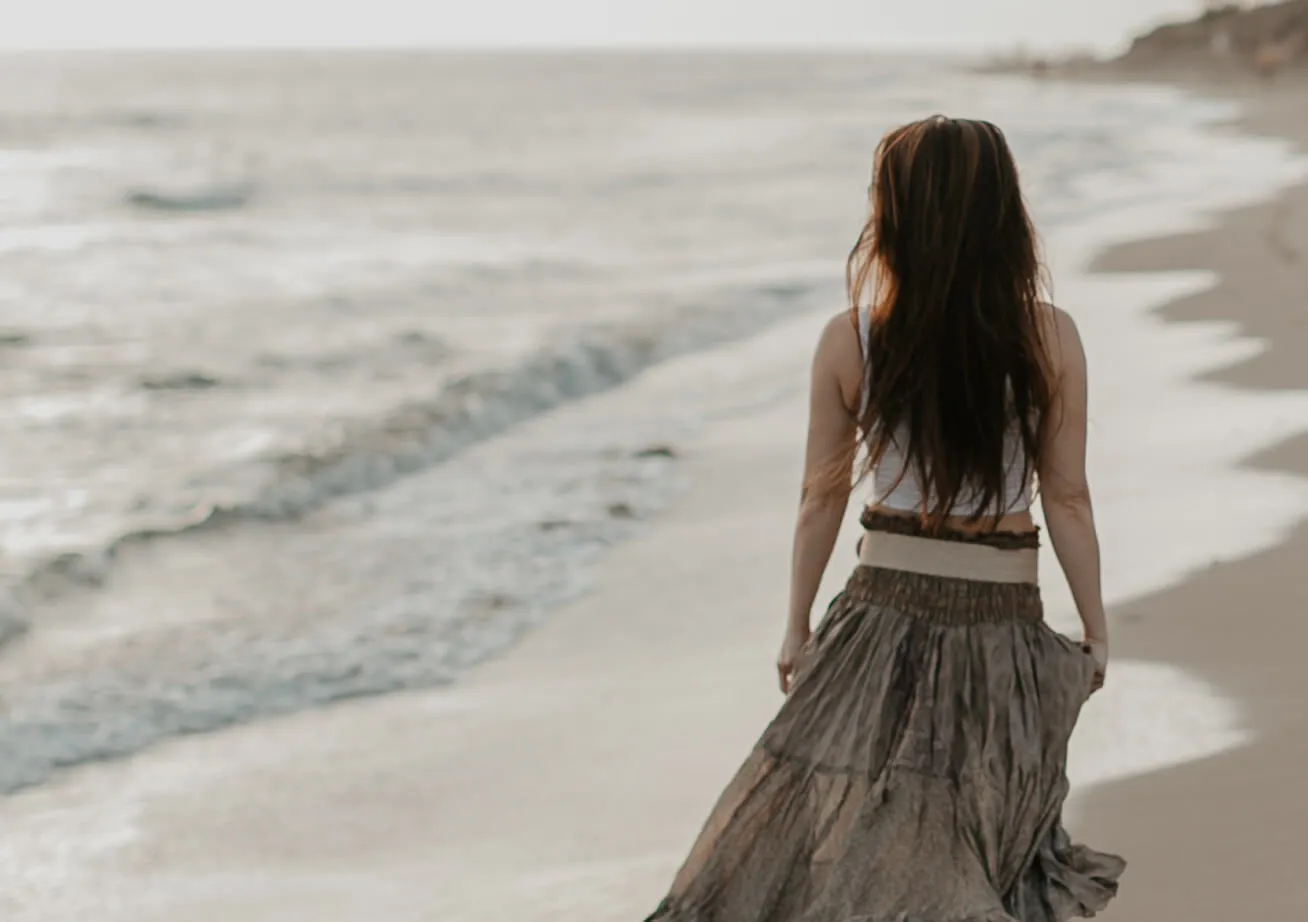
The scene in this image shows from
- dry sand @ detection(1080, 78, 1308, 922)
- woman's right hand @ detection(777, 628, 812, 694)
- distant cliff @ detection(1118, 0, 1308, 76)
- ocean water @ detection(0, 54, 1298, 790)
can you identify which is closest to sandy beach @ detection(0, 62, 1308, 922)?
dry sand @ detection(1080, 78, 1308, 922)

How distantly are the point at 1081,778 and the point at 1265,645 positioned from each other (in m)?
1.11

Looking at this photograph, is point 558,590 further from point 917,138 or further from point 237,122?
point 237,122

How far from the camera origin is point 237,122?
5894cm

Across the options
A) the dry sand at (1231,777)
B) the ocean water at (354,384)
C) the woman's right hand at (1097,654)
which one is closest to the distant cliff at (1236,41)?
the ocean water at (354,384)

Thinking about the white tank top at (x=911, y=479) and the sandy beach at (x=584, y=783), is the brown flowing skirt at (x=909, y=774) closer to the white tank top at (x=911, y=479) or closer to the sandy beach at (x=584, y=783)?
the white tank top at (x=911, y=479)

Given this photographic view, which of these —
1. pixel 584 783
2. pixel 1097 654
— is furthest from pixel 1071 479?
pixel 584 783

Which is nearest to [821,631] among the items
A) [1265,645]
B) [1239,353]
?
[1265,645]

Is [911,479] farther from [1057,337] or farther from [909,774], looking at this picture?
[909,774]

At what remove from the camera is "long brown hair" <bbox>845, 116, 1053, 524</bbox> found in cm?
263

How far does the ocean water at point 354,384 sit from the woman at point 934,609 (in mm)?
3454

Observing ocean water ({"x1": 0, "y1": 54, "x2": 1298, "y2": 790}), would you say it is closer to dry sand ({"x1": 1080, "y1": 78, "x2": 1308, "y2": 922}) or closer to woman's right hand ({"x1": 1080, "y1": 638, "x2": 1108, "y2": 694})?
dry sand ({"x1": 1080, "y1": 78, "x2": 1308, "y2": 922})

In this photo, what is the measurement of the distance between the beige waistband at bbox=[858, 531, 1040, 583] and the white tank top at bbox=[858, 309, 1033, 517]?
5 centimetres

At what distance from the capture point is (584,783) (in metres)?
4.95

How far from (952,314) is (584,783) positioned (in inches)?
103
